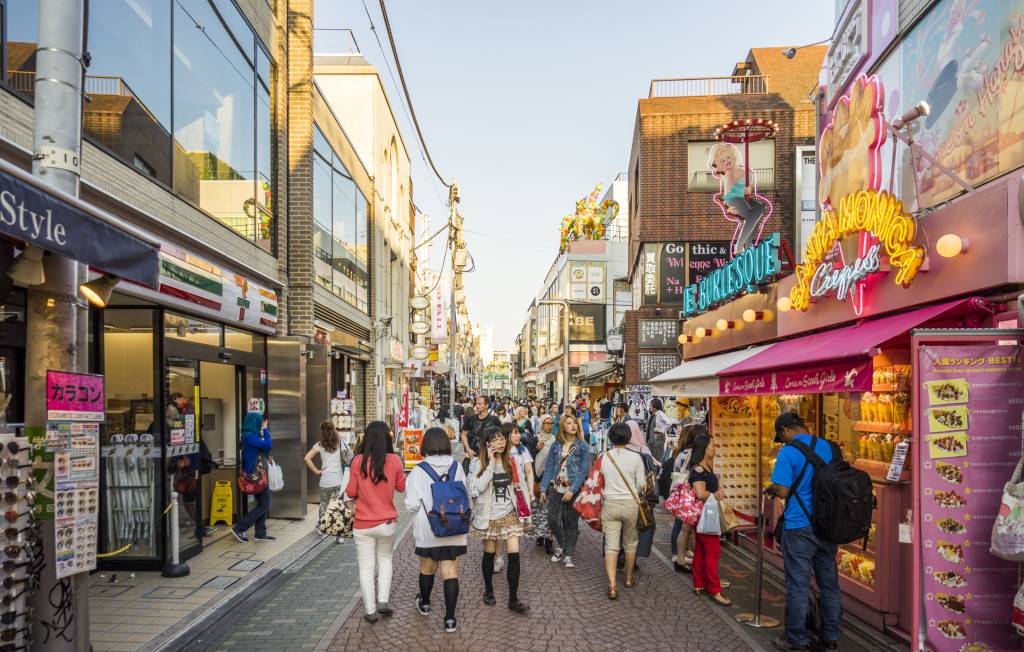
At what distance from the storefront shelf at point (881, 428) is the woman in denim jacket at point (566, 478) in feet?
9.50

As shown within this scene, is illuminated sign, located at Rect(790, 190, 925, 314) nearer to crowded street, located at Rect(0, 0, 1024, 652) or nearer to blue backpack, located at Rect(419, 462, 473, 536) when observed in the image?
crowded street, located at Rect(0, 0, 1024, 652)

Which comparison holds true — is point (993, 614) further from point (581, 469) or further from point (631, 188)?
point (631, 188)

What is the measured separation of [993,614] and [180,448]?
8.22 m

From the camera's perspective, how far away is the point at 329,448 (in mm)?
10297

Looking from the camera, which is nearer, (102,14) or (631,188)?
(102,14)

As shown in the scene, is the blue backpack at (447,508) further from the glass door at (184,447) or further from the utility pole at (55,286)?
the glass door at (184,447)

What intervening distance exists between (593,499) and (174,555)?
15.3 feet

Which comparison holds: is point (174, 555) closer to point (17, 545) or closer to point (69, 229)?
point (17, 545)

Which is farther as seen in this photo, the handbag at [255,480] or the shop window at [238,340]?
the shop window at [238,340]

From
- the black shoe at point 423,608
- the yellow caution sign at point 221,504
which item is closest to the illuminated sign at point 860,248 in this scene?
the black shoe at point 423,608

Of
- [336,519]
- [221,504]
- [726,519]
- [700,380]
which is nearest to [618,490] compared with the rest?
[726,519]

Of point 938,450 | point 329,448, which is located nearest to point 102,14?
point 329,448

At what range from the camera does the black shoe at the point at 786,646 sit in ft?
18.7

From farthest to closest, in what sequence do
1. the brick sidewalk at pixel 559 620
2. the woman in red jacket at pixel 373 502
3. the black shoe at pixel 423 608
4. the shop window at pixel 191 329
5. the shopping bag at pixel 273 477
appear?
the shopping bag at pixel 273 477
the shop window at pixel 191 329
the black shoe at pixel 423 608
the woman in red jacket at pixel 373 502
the brick sidewalk at pixel 559 620
